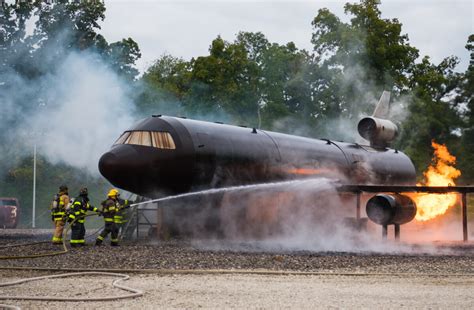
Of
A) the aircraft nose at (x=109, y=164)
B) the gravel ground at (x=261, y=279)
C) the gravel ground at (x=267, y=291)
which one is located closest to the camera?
the gravel ground at (x=267, y=291)

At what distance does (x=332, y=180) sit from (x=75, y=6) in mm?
20736

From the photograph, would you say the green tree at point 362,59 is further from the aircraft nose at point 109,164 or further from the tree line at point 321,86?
the aircraft nose at point 109,164

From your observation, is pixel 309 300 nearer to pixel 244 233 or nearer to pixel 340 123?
pixel 244 233

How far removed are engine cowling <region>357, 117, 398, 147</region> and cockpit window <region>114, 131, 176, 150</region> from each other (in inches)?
522

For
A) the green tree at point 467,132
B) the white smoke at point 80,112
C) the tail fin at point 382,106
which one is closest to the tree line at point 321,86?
the green tree at point 467,132

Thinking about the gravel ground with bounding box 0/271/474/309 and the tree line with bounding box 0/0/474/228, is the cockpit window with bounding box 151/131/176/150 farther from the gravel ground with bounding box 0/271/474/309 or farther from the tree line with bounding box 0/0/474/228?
the tree line with bounding box 0/0/474/228

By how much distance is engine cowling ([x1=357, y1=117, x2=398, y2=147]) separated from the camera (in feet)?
95.5

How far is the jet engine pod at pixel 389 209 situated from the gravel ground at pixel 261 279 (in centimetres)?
371

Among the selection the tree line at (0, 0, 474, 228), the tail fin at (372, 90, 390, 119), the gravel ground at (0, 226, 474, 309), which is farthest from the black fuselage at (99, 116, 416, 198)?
the tree line at (0, 0, 474, 228)

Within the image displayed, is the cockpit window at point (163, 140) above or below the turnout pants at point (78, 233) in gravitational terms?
above

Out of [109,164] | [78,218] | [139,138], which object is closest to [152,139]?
[139,138]

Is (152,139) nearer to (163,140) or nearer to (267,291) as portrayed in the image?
(163,140)

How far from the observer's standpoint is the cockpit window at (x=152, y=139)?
18484mm

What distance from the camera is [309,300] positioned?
8859mm
